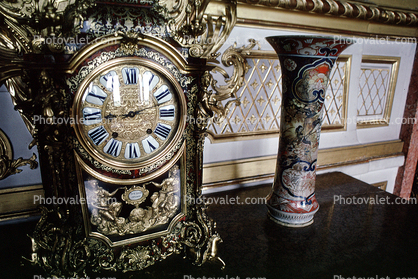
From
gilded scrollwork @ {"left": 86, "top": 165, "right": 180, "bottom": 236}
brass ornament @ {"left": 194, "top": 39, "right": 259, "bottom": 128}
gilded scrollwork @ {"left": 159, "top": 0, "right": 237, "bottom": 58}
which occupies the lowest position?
gilded scrollwork @ {"left": 86, "top": 165, "right": 180, "bottom": 236}

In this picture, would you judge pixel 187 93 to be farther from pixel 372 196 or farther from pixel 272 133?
pixel 372 196

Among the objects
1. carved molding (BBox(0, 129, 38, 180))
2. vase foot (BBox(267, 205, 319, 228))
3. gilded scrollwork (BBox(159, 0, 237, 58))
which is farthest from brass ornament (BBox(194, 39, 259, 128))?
carved molding (BBox(0, 129, 38, 180))

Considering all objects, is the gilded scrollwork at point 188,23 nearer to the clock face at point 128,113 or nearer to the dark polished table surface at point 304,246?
the clock face at point 128,113

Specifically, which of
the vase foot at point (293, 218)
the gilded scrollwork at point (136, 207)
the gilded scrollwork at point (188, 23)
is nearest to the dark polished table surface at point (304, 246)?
the vase foot at point (293, 218)

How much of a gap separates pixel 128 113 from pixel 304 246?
2.48 feet

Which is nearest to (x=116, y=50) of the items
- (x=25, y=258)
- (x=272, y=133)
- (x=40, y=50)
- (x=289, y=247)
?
(x=40, y=50)

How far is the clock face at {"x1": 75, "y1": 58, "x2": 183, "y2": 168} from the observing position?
0.74 meters

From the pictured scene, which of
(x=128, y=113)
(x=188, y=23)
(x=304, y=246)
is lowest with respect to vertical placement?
(x=304, y=246)

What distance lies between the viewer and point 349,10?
1.45 m

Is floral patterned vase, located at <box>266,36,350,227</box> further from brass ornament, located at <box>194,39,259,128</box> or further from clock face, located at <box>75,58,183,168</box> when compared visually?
clock face, located at <box>75,58,183,168</box>

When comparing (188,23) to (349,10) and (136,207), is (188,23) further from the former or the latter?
(349,10)

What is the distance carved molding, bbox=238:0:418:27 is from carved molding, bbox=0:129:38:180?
3.63ft

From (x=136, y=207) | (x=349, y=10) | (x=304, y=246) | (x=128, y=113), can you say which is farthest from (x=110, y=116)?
(x=349, y=10)

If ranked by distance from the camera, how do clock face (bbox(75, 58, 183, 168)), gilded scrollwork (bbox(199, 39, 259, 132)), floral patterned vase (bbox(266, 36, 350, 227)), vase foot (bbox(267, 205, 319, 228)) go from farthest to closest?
gilded scrollwork (bbox(199, 39, 259, 132)), vase foot (bbox(267, 205, 319, 228)), floral patterned vase (bbox(266, 36, 350, 227)), clock face (bbox(75, 58, 183, 168))
